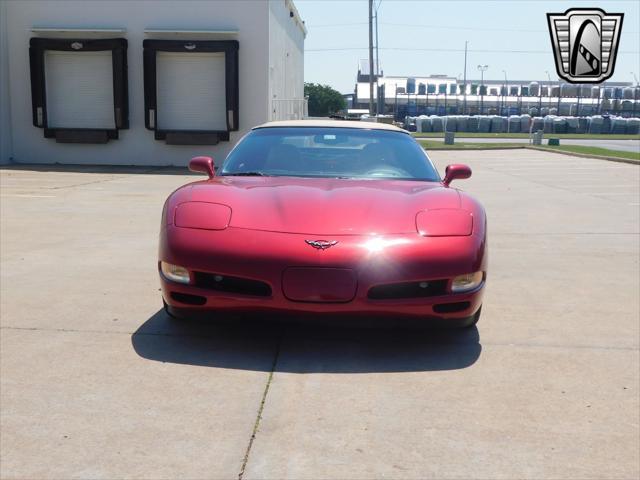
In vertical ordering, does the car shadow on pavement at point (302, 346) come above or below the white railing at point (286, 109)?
below

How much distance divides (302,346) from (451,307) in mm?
871

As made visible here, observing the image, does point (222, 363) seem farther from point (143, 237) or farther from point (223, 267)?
point (143, 237)

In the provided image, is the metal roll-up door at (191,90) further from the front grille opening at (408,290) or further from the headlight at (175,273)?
the front grille opening at (408,290)

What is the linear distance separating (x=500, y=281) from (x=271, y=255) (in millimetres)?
2758

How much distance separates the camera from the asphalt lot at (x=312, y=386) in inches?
111

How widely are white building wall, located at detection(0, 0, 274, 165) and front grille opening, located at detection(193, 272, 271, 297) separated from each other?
14832mm

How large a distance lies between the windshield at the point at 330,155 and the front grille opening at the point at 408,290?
1336mm

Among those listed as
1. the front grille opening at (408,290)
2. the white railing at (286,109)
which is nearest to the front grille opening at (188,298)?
the front grille opening at (408,290)

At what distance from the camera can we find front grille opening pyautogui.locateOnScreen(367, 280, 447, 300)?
382cm

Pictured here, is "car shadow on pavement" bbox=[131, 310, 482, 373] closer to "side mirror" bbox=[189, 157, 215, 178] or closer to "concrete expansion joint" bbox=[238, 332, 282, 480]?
"concrete expansion joint" bbox=[238, 332, 282, 480]

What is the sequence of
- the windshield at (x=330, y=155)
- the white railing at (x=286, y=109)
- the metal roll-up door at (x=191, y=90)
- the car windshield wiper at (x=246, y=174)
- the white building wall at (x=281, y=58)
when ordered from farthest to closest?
the white railing at (x=286, y=109), the white building wall at (x=281, y=58), the metal roll-up door at (x=191, y=90), the windshield at (x=330, y=155), the car windshield wiper at (x=246, y=174)

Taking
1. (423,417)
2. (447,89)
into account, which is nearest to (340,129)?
(423,417)

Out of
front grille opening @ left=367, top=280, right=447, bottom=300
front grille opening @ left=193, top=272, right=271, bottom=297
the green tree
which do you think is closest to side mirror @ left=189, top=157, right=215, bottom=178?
front grille opening @ left=193, top=272, right=271, bottom=297

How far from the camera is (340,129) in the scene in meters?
5.61
